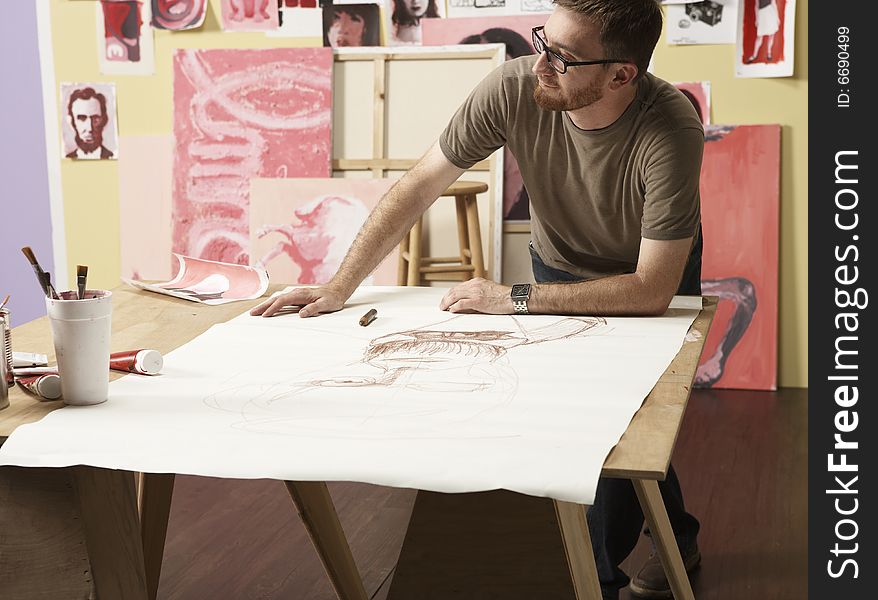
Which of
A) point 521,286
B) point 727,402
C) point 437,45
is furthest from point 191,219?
point 521,286

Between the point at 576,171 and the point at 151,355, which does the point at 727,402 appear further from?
the point at 151,355

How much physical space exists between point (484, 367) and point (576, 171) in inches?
30.9

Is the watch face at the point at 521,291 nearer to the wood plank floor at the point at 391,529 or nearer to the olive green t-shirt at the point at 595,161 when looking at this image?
the olive green t-shirt at the point at 595,161

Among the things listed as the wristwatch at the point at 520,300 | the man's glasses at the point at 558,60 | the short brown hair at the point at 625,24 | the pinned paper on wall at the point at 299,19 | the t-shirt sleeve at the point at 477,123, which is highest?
the pinned paper on wall at the point at 299,19

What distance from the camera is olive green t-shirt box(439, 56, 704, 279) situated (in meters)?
1.99

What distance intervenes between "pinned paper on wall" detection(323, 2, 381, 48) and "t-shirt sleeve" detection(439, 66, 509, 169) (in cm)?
194

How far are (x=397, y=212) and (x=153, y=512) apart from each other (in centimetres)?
80

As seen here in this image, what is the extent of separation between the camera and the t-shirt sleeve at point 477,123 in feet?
7.16

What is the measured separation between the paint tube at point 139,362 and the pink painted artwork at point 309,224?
8.09 feet

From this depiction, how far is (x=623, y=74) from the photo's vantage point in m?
2.04

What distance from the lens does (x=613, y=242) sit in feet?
7.22

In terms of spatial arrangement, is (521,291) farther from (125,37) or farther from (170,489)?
(125,37)

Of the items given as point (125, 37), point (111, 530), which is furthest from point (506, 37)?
point (111, 530)

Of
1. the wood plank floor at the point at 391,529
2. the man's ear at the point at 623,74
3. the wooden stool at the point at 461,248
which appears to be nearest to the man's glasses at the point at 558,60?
the man's ear at the point at 623,74
